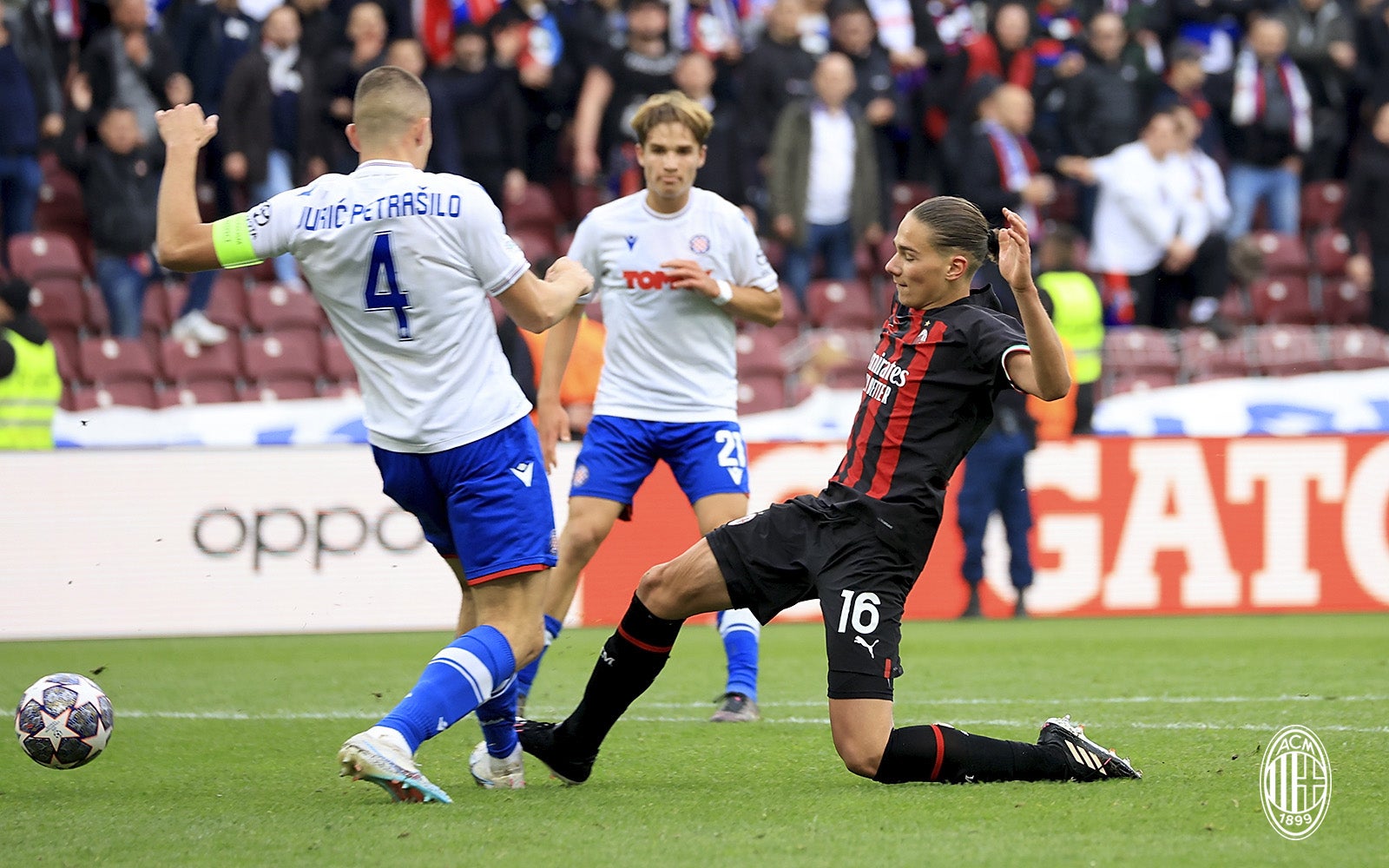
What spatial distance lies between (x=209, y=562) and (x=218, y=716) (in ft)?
11.8

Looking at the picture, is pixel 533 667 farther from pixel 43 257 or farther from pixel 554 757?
pixel 43 257

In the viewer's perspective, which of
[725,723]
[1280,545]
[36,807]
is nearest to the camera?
[36,807]

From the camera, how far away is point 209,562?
34.8 feet

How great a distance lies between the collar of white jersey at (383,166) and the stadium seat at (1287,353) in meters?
11.7

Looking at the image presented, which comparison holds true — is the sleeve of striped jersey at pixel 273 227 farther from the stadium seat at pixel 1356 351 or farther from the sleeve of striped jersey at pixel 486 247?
the stadium seat at pixel 1356 351

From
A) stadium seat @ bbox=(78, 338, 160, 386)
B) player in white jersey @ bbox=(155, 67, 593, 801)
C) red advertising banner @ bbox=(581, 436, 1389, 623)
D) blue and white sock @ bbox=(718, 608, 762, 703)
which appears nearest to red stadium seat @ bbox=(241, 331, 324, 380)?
stadium seat @ bbox=(78, 338, 160, 386)

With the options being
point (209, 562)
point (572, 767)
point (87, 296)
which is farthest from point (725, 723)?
point (87, 296)

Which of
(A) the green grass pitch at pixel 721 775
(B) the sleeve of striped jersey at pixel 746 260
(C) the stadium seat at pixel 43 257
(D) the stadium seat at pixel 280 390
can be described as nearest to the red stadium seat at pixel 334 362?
(D) the stadium seat at pixel 280 390

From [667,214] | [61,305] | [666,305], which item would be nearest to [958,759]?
[666,305]

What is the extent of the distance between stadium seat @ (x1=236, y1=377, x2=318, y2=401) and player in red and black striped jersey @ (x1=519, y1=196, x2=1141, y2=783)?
28.3 ft

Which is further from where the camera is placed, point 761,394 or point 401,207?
point 761,394

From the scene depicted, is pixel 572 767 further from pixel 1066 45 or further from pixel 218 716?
pixel 1066 45

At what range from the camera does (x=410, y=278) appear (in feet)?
16.1

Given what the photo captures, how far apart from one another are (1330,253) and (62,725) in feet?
46.7
